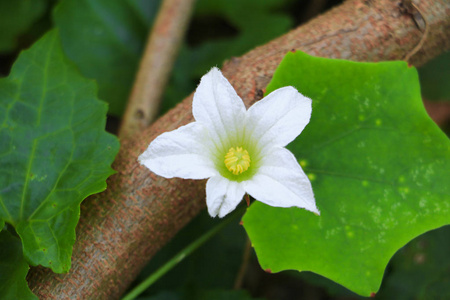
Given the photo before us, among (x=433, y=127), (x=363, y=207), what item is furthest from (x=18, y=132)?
(x=433, y=127)

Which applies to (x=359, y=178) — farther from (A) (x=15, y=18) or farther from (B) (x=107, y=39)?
(A) (x=15, y=18)

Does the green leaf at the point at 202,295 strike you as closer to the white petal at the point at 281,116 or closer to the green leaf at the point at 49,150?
the green leaf at the point at 49,150

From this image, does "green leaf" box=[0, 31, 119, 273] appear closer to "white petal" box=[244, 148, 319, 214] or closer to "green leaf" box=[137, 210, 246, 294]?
"white petal" box=[244, 148, 319, 214]

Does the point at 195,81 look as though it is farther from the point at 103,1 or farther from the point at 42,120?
the point at 42,120

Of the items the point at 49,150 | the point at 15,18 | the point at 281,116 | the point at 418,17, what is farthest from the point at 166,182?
the point at 15,18

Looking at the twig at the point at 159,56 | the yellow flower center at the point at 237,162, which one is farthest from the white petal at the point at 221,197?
the twig at the point at 159,56
